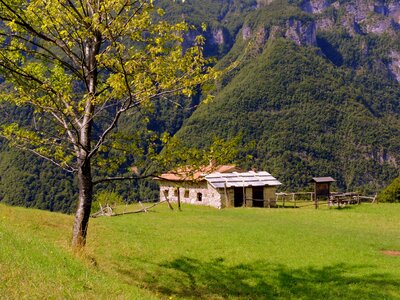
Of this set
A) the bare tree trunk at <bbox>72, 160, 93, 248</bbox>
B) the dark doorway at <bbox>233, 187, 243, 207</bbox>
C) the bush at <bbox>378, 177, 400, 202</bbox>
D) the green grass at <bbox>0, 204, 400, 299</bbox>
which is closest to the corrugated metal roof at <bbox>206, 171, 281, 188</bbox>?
the dark doorway at <bbox>233, 187, 243, 207</bbox>

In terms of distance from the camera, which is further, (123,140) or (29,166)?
(29,166)

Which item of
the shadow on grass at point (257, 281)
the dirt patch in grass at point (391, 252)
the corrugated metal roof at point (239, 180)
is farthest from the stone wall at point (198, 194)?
the shadow on grass at point (257, 281)

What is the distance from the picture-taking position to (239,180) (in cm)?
4681

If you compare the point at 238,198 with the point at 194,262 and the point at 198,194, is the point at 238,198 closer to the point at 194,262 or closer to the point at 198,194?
the point at 198,194

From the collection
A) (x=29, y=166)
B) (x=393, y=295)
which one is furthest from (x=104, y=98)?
(x=29, y=166)

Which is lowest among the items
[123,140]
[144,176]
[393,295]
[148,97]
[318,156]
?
[393,295]

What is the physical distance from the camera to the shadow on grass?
1401 centimetres

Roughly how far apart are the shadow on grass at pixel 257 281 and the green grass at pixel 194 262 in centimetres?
3

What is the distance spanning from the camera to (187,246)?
19.9 meters

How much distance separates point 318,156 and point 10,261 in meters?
186

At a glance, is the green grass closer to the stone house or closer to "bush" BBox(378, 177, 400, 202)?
the stone house

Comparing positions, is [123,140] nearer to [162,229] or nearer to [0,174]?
[162,229]

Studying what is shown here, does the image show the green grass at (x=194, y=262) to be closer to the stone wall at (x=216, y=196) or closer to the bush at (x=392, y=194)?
the stone wall at (x=216, y=196)

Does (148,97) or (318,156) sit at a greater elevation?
(318,156)
